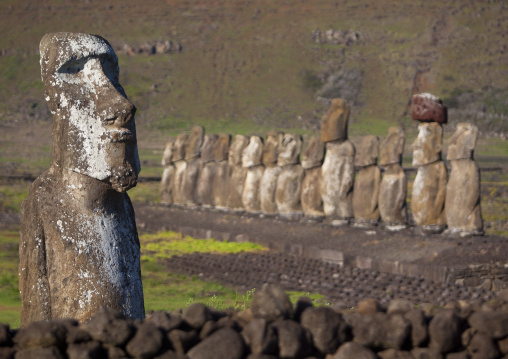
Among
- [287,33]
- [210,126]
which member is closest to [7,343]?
[210,126]

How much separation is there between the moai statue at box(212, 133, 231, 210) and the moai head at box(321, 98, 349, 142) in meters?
4.00

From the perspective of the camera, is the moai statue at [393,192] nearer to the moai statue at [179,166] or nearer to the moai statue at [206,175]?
the moai statue at [206,175]

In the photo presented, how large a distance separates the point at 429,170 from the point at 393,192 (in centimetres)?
89

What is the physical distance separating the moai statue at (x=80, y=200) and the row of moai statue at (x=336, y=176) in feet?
32.6

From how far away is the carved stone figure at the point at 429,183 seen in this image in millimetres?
14188

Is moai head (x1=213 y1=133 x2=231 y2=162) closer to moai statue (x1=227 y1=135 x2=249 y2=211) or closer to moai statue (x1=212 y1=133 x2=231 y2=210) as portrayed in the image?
moai statue (x1=212 y1=133 x2=231 y2=210)

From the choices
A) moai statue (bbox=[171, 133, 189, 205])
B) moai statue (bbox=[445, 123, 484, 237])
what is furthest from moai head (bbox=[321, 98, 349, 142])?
moai statue (bbox=[171, 133, 189, 205])

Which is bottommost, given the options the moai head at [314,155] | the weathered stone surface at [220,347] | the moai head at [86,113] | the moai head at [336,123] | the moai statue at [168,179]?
the moai statue at [168,179]

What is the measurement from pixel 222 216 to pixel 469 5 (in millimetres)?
53693

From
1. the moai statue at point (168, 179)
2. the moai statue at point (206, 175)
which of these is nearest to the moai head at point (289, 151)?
the moai statue at point (206, 175)

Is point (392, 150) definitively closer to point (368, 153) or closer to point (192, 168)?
point (368, 153)

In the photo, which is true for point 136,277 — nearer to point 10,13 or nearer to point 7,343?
point 7,343

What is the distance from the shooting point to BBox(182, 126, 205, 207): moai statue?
826 inches

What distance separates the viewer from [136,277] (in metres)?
4.83
